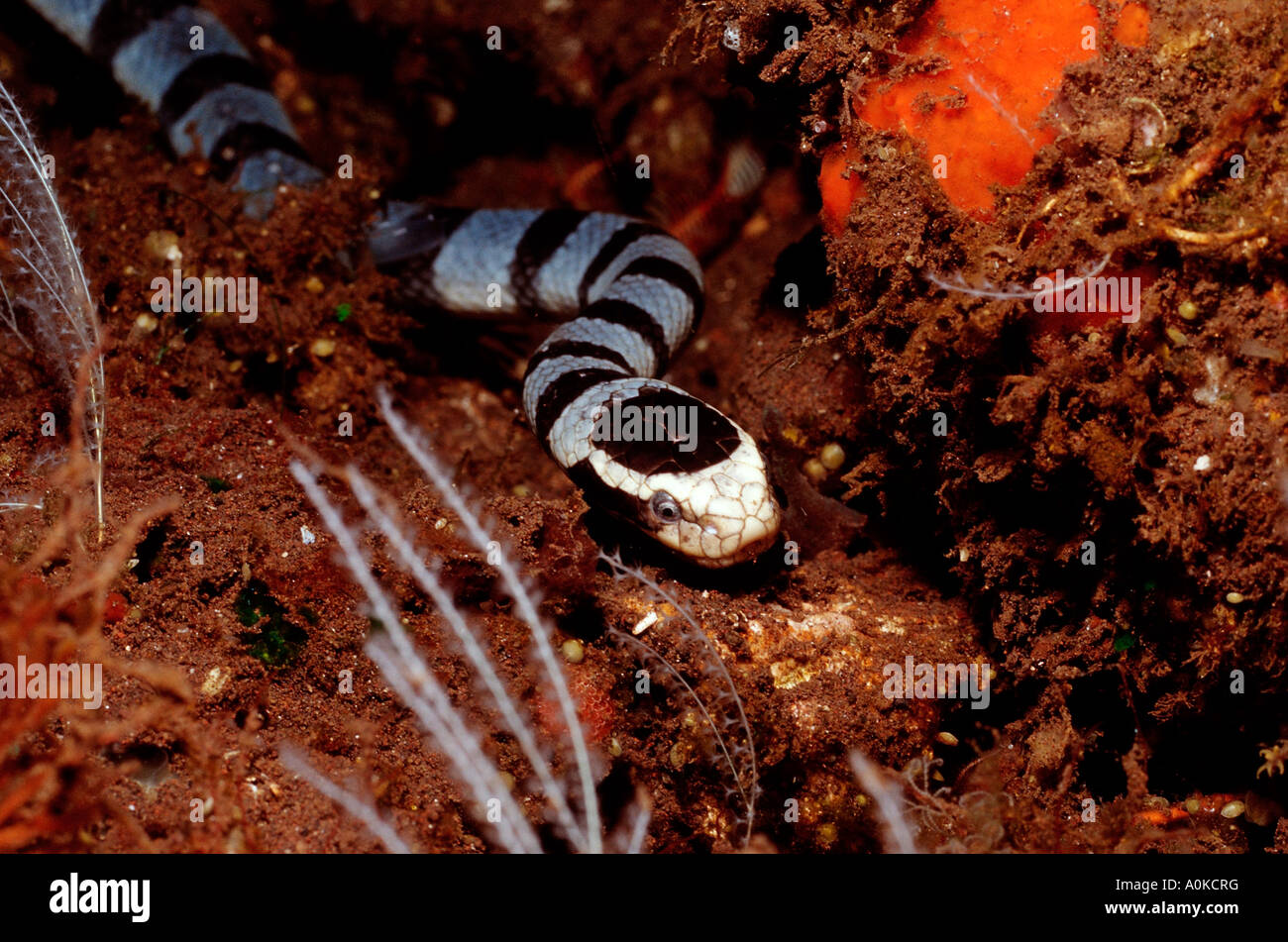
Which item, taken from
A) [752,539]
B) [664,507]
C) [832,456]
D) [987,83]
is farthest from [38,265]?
[987,83]

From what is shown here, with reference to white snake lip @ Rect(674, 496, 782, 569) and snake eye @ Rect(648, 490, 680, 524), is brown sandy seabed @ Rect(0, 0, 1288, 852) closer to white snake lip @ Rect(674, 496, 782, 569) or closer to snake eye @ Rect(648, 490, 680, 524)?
white snake lip @ Rect(674, 496, 782, 569)

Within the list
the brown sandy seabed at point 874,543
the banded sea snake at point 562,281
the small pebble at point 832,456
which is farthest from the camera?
the small pebble at point 832,456

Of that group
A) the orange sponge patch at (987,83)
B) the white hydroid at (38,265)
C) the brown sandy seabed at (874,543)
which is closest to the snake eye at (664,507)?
the brown sandy seabed at (874,543)

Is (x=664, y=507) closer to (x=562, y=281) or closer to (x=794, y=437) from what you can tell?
(x=794, y=437)

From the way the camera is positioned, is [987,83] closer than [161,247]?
Yes

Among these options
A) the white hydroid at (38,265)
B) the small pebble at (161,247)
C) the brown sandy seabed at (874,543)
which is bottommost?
the brown sandy seabed at (874,543)

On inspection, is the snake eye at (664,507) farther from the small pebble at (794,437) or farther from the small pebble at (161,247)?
the small pebble at (161,247)
